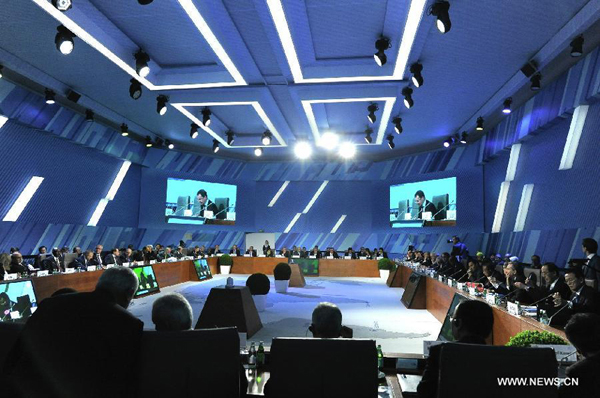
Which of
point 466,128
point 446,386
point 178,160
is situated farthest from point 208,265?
point 446,386

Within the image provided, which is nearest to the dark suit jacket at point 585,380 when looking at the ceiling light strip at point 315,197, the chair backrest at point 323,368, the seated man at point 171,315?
the chair backrest at point 323,368

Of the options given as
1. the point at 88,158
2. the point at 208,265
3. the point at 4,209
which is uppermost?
the point at 88,158

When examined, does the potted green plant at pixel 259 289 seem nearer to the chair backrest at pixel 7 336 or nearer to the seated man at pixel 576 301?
the seated man at pixel 576 301

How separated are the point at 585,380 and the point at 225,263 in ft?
44.4

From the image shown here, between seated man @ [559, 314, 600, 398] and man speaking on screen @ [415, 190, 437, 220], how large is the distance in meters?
13.1

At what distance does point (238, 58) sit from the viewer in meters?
7.38

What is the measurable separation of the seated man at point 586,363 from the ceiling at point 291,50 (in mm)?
4534

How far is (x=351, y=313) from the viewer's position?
7.44m

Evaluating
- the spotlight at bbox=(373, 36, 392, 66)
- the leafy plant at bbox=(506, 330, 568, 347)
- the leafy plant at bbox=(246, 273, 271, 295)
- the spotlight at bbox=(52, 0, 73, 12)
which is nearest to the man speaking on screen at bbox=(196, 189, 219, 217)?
the leafy plant at bbox=(246, 273, 271, 295)

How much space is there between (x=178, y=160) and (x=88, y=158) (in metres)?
3.99

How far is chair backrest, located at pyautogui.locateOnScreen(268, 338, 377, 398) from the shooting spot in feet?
5.37

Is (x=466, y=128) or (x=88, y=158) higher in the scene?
(x=466, y=128)

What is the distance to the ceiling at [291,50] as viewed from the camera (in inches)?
232

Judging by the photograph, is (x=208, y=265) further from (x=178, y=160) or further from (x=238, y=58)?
(x=238, y=58)
